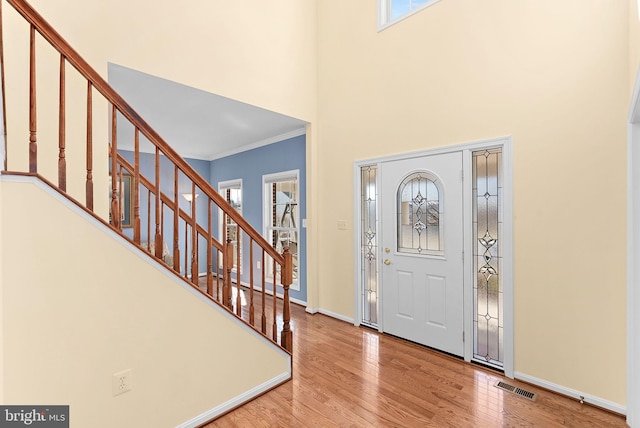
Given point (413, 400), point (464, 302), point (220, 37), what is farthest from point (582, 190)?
point (220, 37)

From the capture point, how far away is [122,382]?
167 cm

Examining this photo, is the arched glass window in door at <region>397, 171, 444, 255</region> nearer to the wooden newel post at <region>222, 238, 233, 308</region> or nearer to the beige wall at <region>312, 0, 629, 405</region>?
the beige wall at <region>312, 0, 629, 405</region>

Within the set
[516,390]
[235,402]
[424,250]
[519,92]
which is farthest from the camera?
[424,250]

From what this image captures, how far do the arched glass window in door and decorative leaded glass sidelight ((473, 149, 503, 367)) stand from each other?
1.14ft

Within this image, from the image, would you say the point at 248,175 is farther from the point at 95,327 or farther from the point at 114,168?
the point at 95,327

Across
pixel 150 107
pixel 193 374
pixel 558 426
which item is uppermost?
pixel 150 107

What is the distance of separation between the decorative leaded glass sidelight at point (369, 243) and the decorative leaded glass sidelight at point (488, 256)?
1088 millimetres

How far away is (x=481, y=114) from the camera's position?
2.71m

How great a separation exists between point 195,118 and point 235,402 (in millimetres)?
3171

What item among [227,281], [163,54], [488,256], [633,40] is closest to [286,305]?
[227,281]

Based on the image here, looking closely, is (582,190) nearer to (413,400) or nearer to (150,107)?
(413,400)

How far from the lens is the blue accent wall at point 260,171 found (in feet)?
14.6

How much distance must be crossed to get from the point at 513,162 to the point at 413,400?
6.69 ft

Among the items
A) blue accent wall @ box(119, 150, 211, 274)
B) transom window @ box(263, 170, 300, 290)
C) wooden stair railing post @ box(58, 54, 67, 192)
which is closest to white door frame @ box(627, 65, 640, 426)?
wooden stair railing post @ box(58, 54, 67, 192)
